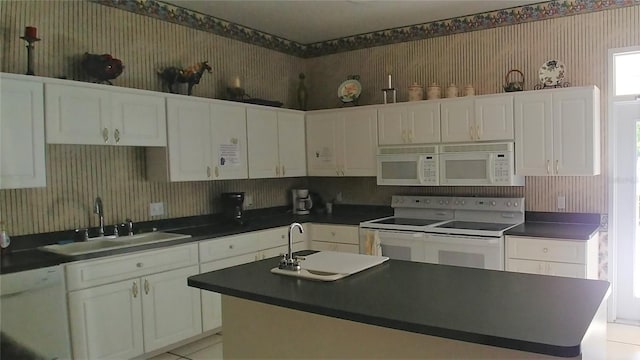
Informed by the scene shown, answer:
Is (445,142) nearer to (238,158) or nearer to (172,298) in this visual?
(238,158)

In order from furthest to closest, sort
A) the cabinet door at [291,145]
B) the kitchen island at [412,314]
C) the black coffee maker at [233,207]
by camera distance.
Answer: the cabinet door at [291,145] → the black coffee maker at [233,207] → the kitchen island at [412,314]

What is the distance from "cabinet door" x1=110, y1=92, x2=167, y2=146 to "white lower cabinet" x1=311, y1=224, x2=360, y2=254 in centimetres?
176

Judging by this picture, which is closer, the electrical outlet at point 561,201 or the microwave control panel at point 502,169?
the microwave control panel at point 502,169

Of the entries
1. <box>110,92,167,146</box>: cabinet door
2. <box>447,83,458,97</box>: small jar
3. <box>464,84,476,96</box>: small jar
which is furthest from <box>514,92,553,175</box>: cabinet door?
<box>110,92,167,146</box>: cabinet door

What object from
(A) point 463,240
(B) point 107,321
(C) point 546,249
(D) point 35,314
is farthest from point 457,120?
(D) point 35,314

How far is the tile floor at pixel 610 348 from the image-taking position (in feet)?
11.6

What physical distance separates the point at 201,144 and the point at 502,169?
257 cm

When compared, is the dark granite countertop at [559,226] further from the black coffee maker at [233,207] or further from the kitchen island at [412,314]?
the black coffee maker at [233,207]

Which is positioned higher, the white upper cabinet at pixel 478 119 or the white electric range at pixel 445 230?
the white upper cabinet at pixel 478 119

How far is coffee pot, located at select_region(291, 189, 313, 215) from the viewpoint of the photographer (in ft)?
17.7

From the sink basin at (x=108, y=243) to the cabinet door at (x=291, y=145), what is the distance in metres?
1.50

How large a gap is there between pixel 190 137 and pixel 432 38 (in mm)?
2605

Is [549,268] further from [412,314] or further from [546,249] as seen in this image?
[412,314]

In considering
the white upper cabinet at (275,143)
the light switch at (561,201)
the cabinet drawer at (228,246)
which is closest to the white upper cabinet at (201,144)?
the white upper cabinet at (275,143)
